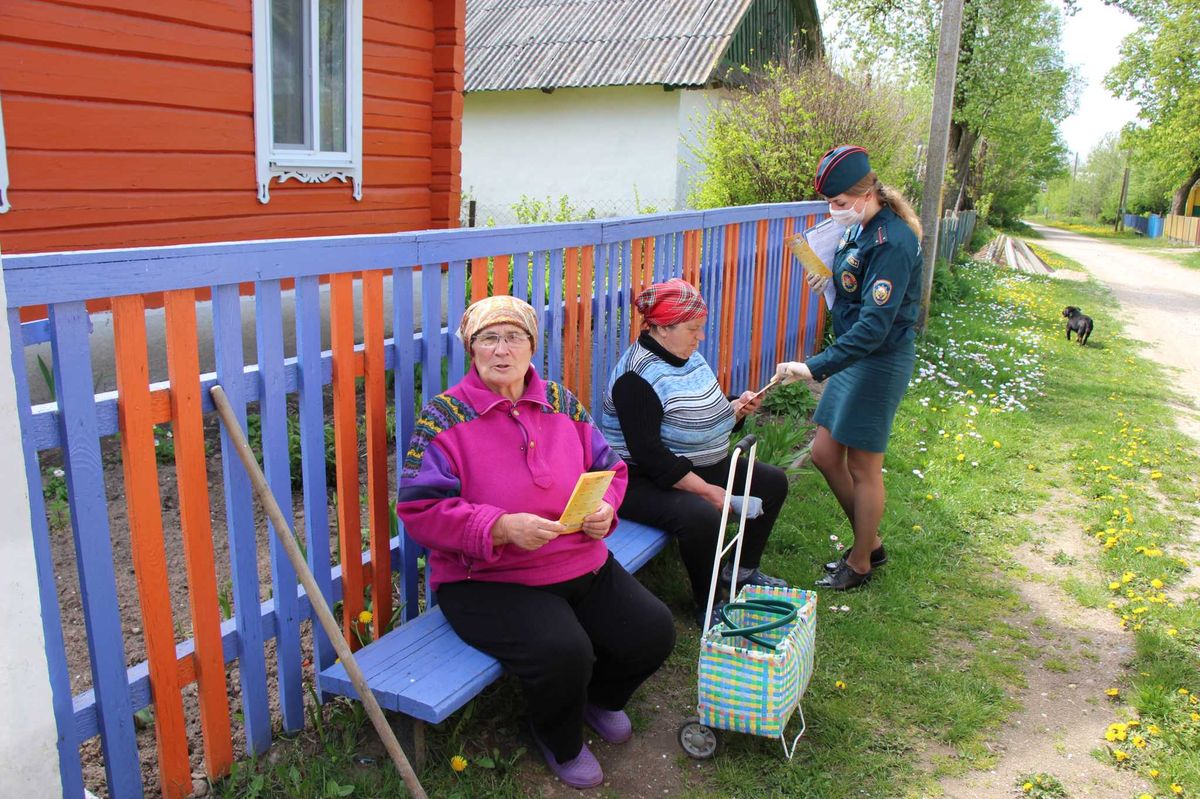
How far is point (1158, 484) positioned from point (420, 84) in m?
6.31

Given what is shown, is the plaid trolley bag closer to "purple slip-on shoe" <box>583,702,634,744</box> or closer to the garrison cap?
"purple slip-on shoe" <box>583,702,634,744</box>

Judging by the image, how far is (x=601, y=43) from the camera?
18.7 meters

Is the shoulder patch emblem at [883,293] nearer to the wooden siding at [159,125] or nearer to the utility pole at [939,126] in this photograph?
the wooden siding at [159,125]

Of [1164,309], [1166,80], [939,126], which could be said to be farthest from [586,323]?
[1166,80]

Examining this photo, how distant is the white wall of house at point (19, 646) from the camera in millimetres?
1852

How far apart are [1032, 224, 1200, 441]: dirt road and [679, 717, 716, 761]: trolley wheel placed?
19.3 ft

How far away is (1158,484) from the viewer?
5.99 m

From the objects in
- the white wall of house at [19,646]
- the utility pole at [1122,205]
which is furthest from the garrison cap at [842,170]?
the utility pole at [1122,205]

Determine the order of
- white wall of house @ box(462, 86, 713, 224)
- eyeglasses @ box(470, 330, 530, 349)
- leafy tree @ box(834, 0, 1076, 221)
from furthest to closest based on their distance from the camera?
leafy tree @ box(834, 0, 1076, 221)
white wall of house @ box(462, 86, 713, 224)
eyeglasses @ box(470, 330, 530, 349)

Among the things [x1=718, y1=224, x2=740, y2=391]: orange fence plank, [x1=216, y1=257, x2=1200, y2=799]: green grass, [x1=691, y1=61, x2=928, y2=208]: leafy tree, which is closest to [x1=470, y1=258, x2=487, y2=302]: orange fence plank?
[x1=216, y1=257, x2=1200, y2=799]: green grass

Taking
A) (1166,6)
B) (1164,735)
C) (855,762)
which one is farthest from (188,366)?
(1166,6)

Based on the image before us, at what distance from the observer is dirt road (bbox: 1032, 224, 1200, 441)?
940cm

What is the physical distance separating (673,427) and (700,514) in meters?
0.35

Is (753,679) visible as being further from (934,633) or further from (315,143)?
(315,143)
